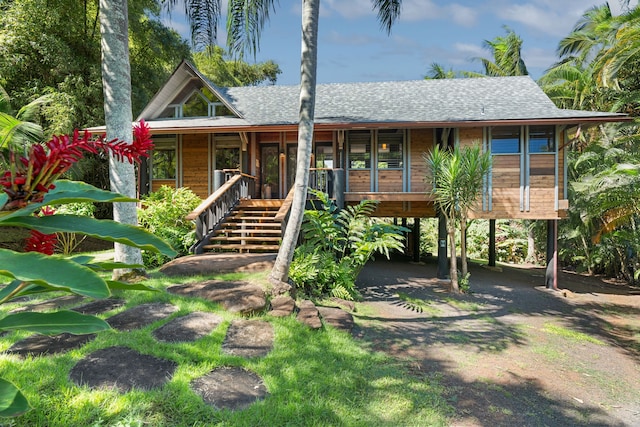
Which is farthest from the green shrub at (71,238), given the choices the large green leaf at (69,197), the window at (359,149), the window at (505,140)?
the window at (505,140)

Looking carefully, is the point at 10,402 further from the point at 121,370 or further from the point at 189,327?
the point at 189,327

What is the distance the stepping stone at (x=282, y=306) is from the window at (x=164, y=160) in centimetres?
948

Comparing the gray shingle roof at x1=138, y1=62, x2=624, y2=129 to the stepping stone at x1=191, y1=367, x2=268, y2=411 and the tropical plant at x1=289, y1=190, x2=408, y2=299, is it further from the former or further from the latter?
the stepping stone at x1=191, y1=367, x2=268, y2=411

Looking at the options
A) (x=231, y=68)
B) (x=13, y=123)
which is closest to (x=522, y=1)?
(x=231, y=68)

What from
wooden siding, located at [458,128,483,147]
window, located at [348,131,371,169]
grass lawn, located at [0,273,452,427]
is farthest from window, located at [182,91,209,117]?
grass lawn, located at [0,273,452,427]

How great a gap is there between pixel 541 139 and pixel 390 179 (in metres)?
4.60

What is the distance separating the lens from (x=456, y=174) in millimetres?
9344

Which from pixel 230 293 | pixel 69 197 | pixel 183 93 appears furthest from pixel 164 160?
pixel 69 197

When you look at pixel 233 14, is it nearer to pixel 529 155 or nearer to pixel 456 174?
pixel 456 174

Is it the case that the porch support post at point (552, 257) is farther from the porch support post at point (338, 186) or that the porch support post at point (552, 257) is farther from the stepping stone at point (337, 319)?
the stepping stone at point (337, 319)

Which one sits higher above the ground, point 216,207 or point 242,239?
point 216,207

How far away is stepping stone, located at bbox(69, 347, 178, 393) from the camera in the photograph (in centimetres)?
350

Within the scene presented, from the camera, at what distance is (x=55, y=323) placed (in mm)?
1170

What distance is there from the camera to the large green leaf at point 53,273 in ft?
2.91
